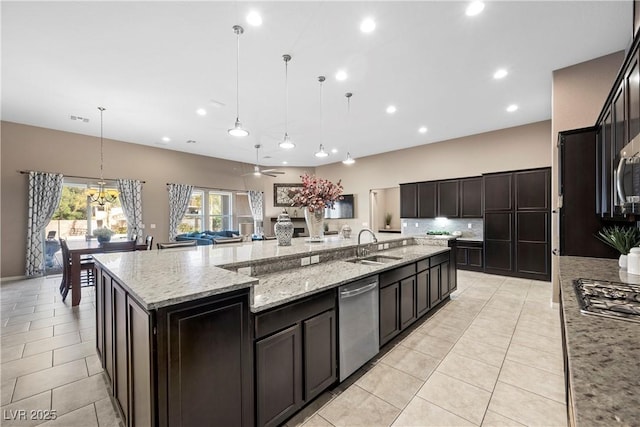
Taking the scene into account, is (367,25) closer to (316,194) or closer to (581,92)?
(316,194)

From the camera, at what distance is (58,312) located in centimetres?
369

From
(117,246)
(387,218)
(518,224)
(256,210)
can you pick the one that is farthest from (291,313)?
(387,218)

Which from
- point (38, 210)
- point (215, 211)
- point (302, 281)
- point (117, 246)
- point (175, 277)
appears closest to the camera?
point (175, 277)

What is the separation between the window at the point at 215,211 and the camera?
8.27m

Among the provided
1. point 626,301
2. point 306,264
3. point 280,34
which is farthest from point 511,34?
point 306,264

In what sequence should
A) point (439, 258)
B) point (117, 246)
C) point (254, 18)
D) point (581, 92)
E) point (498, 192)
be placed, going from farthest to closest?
point (498, 192) < point (117, 246) < point (439, 258) < point (581, 92) < point (254, 18)

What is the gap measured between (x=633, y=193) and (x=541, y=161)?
16.4 ft

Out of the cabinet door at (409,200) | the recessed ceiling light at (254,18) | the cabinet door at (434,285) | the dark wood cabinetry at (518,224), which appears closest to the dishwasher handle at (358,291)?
the cabinet door at (434,285)

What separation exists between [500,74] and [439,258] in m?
2.79

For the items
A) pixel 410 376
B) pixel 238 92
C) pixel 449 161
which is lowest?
pixel 410 376

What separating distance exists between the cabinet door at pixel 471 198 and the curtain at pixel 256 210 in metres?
6.59

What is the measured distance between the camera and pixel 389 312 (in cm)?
265

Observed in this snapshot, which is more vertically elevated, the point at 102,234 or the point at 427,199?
the point at 427,199

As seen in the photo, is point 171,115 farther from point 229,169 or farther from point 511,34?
point 511,34
